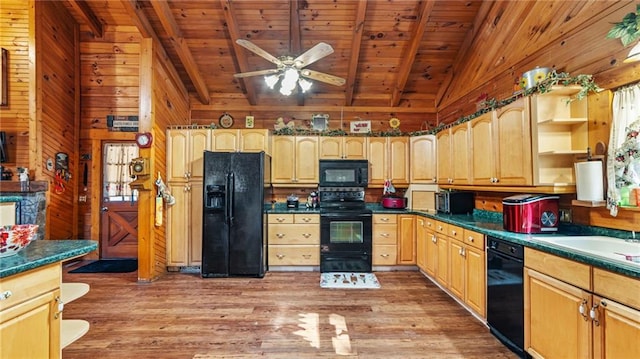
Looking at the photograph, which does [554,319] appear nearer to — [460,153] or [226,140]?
[460,153]

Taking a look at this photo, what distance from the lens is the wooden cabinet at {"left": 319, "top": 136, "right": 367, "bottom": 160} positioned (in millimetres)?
4602

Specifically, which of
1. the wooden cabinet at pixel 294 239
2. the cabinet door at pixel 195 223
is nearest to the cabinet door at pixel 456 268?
the wooden cabinet at pixel 294 239

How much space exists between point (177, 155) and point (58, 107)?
7.15 feet

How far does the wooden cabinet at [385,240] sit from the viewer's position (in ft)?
13.9

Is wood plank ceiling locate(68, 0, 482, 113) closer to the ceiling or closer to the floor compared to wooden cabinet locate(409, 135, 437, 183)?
closer to the ceiling

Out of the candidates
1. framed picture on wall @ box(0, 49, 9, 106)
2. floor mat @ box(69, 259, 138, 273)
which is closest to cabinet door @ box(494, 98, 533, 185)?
floor mat @ box(69, 259, 138, 273)

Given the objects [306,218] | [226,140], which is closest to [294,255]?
[306,218]

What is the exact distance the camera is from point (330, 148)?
4609 millimetres

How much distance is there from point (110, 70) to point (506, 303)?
6.44 metres

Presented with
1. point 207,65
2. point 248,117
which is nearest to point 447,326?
point 248,117

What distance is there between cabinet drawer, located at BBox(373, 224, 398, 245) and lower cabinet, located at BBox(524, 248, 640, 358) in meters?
2.20

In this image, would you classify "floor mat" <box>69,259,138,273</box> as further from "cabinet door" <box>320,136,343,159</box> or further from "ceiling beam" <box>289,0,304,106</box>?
"ceiling beam" <box>289,0,304,106</box>

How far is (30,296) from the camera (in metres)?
1.35

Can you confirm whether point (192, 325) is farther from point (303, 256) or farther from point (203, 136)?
point (203, 136)
